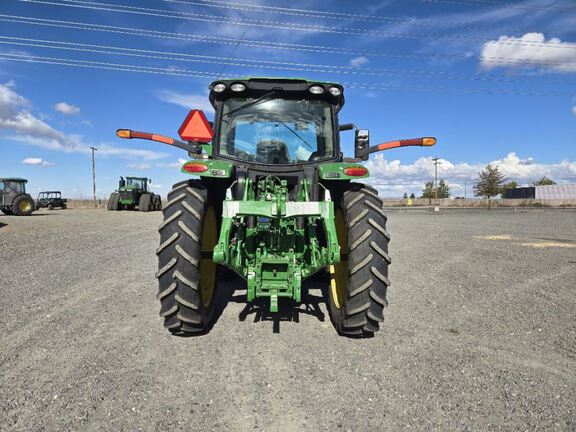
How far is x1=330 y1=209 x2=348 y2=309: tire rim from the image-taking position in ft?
12.9

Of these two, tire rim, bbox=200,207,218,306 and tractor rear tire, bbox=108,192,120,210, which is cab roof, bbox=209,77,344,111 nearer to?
tire rim, bbox=200,207,218,306

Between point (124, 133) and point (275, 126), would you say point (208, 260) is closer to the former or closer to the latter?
point (124, 133)

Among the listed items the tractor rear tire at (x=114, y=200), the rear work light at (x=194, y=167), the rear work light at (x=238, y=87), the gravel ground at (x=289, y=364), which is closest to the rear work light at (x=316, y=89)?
the rear work light at (x=238, y=87)

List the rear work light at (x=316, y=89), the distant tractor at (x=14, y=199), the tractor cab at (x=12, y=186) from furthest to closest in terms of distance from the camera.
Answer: the tractor cab at (x=12, y=186), the distant tractor at (x=14, y=199), the rear work light at (x=316, y=89)

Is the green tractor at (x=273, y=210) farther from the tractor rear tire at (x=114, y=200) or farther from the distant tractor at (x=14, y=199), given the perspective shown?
the tractor rear tire at (x=114, y=200)

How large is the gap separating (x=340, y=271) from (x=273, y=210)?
4.17 feet

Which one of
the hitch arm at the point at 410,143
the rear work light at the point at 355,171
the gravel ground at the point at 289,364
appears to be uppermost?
the hitch arm at the point at 410,143

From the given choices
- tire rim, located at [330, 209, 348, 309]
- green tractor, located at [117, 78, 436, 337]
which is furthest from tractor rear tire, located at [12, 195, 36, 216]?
tire rim, located at [330, 209, 348, 309]

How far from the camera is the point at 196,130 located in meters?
4.48

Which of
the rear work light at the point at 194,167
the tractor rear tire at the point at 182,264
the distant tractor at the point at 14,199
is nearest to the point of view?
the tractor rear tire at the point at 182,264

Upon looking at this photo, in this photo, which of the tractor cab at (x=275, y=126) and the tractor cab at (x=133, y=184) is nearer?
the tractor cab at (x=275, y=126)

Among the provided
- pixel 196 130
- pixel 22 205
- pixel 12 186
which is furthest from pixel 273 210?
pixel 12 186

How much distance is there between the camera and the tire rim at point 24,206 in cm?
2242

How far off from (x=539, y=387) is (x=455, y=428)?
0.90m
